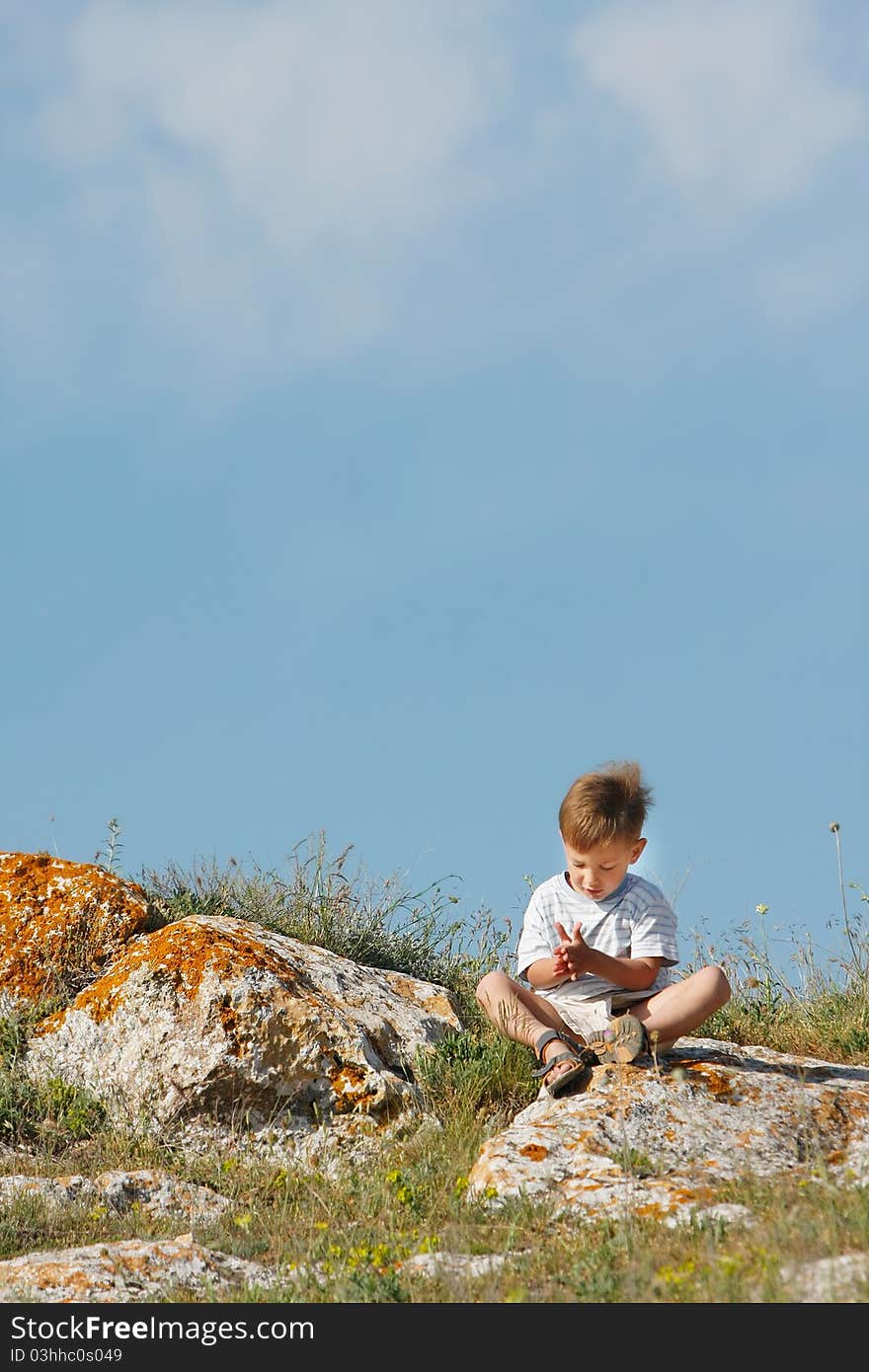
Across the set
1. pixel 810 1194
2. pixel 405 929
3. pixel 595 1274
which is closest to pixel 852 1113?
pixel 810 1194

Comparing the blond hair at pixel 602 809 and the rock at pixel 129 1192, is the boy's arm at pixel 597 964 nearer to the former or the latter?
the blond hair at pixel 602 809

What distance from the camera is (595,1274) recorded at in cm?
407

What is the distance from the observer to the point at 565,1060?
20.2ft

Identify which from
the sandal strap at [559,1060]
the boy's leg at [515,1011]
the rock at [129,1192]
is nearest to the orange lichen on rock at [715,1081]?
the sandal strap at [559,1060]

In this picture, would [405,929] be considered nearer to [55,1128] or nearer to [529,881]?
[529,881]

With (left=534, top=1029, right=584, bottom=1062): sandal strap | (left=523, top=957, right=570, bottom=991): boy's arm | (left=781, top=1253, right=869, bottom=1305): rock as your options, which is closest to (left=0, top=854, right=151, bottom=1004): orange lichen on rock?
(left=523, top=957, right=570, bottom=991): boy's arm

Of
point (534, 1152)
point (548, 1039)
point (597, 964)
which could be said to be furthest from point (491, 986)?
point (534, 1152)

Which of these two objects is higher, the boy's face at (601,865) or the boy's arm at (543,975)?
the boy's face at (601,865)

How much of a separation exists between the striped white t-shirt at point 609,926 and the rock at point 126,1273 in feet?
7.80

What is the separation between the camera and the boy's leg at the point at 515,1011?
640cm

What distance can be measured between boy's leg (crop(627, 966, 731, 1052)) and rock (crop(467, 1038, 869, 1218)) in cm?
19

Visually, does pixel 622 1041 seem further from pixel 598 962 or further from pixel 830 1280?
pixel 830 1280

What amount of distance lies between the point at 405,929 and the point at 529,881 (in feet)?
3.48

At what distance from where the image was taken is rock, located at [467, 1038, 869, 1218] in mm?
5047
